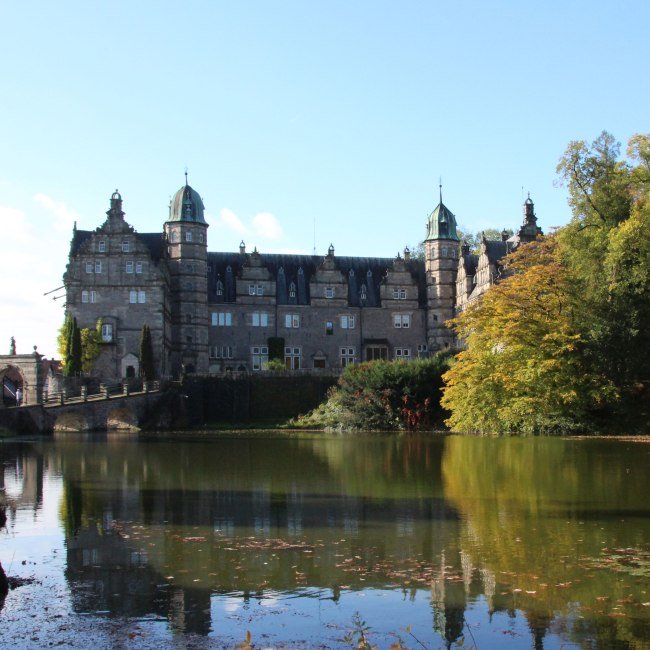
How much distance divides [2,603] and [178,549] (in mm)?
2998

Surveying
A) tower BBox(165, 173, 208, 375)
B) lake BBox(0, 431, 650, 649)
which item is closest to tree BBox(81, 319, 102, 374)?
tower BBox(165, 173, 208, 375)

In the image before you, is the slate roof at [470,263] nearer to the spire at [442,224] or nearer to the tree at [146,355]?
the spire at [442,224]

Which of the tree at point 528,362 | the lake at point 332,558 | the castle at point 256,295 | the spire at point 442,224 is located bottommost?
the lake at point 332,558

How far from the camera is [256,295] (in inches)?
2566

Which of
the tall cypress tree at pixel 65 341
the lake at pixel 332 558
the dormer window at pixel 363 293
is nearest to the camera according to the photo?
the lake at pixel 332 558

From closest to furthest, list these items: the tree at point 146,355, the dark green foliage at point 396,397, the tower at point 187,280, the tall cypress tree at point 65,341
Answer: the dark green foliage at point 396,397 → the tall cypress tree at point 65,341 → the tree at point 146,355 → the tower at point 187,280

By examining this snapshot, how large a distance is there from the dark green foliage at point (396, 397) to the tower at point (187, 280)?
18073 millimetres

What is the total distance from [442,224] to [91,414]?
28910 millimetres

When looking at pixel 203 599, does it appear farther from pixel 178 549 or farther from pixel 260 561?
pixel 178 549

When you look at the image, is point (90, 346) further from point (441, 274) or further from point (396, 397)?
point (441, 274)

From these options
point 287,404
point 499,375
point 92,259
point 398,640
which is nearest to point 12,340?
point 92,259

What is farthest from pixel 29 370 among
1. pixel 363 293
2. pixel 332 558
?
pixel 332 558

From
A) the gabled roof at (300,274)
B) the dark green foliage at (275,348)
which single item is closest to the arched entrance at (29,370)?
the gabled roof at (300,274)

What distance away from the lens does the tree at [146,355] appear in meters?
55.6
